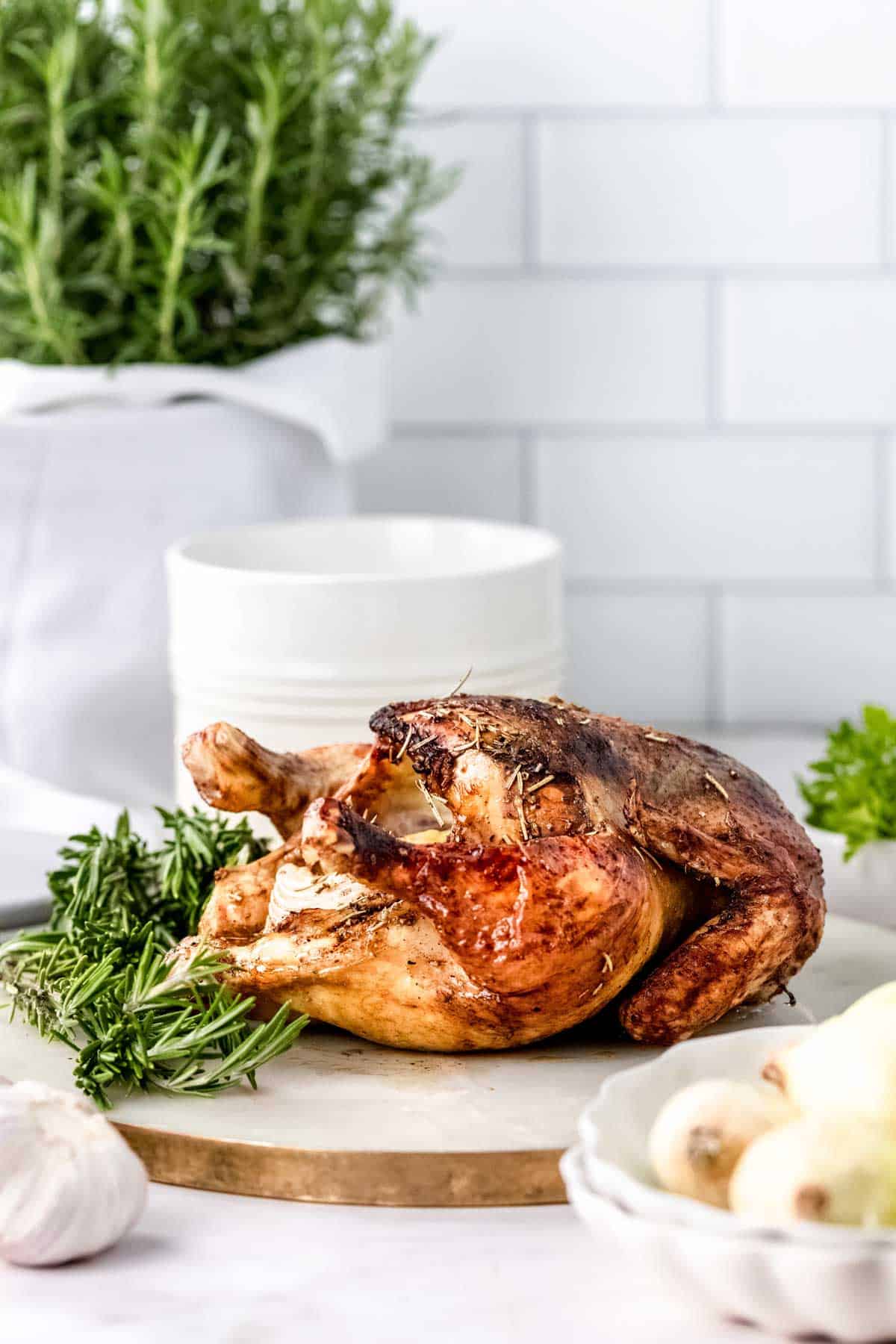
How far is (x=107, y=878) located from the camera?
875mm

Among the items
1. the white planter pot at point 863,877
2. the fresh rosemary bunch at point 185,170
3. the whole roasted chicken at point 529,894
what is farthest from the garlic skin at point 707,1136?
the fresh rosemary bunch at point 185,170

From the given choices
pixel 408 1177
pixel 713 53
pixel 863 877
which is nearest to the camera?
pixel 408 1177

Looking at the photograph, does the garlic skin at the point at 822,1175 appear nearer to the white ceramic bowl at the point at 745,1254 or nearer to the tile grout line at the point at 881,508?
the white ceramic bowl at the point at 745,1254

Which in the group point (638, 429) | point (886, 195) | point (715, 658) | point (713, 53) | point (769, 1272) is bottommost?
point (715, 658)

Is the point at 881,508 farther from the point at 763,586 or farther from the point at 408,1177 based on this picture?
the point at 408,1177

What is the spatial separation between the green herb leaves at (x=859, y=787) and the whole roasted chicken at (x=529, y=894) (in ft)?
0.60

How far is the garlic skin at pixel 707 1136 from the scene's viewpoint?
20.4 inches

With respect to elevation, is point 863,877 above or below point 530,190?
below

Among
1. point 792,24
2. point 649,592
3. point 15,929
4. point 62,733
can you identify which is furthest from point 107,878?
point 792,24

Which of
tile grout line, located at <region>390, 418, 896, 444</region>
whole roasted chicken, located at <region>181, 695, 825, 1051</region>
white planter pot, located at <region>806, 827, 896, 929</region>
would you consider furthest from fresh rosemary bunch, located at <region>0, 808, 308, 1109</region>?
tile grout line, located at <region>390, 418, 896, 444</region>

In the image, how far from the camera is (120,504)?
51.9 inches

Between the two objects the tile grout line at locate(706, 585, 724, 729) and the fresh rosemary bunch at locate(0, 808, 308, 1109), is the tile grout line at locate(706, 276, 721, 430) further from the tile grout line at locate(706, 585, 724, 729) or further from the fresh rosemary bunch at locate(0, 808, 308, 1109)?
the fresh rosemary bunch at locate(0, 808, 308, 1109)

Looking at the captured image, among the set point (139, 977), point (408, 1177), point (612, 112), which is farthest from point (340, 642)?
point (612, 112)

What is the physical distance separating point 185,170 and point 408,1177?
2.64 ft
